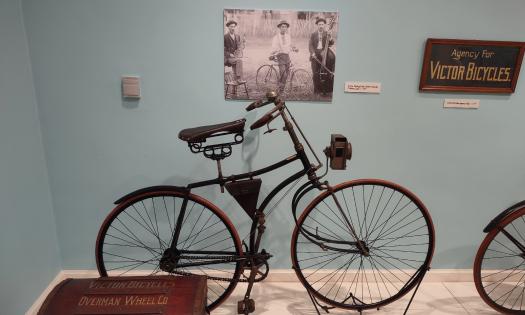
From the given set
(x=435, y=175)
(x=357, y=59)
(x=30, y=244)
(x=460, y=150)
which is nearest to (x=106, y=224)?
(x=30, y=244)

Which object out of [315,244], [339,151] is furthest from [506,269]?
[339,151]

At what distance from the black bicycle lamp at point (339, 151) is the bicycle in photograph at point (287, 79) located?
1.07ft

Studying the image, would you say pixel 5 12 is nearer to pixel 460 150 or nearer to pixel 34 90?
pixel 34 90

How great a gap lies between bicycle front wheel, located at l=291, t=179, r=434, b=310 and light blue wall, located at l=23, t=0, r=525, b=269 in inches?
4.8

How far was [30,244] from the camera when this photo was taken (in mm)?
1627

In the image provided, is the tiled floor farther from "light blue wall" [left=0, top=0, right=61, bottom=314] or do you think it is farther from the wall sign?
the wall sign

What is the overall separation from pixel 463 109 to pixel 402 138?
1.14ft

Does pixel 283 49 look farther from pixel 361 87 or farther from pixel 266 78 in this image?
pixel 361 87

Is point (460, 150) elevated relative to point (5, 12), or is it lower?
lower

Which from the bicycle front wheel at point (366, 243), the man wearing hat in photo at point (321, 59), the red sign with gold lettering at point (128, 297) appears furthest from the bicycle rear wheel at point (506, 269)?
the red sign with gold lettering at point (128, 297)

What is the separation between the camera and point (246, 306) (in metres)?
1.67

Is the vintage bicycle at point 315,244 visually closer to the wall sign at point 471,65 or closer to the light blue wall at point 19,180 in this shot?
the light blue wall at point 19,180

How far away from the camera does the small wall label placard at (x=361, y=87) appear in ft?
5.51

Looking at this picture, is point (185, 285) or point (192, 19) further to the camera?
point (192, 19)
